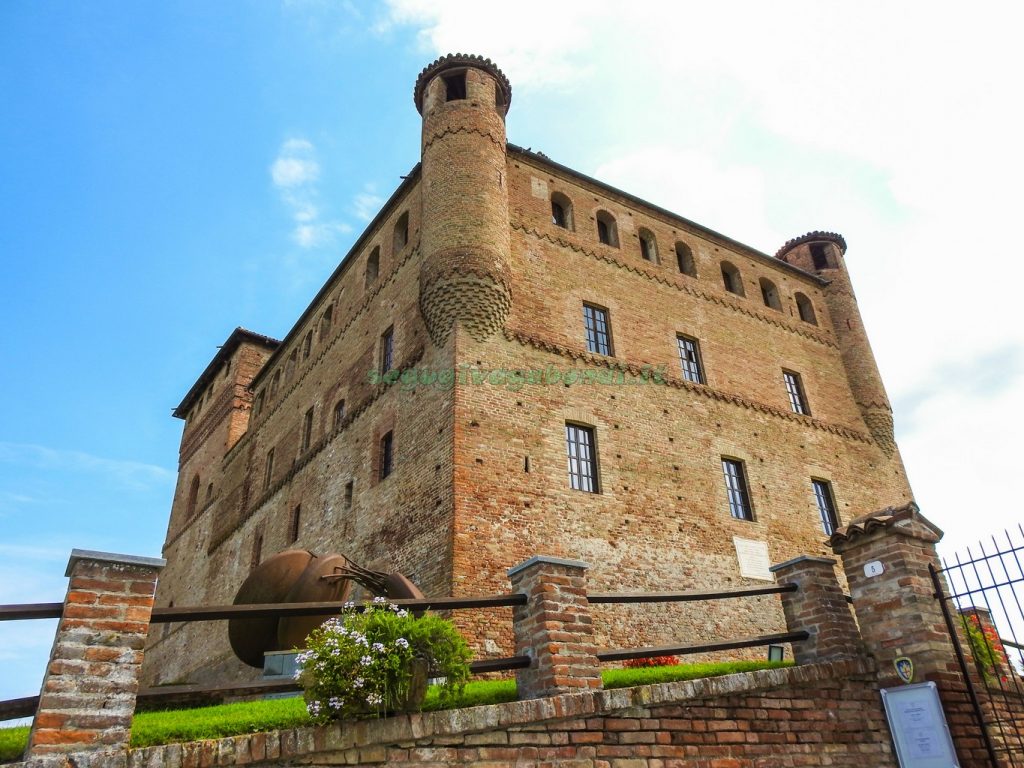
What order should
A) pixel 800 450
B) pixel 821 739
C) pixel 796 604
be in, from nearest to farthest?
pixel 821 739 → pixel 796 604 → pixel 800 450

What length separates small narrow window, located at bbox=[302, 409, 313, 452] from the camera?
19.2 meters

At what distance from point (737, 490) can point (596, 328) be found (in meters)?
4.62

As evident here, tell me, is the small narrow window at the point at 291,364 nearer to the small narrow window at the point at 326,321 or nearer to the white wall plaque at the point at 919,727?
the small narrow window at the point at 326,321

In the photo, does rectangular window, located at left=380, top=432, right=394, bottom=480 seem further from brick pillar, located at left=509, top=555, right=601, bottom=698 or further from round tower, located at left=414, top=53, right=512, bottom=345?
brick pillar, located at left=509, top=555, right=601, bottom=698

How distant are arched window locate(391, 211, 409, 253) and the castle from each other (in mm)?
68

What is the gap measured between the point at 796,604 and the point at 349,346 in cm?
1343

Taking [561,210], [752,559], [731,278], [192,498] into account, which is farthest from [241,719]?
[192,498]

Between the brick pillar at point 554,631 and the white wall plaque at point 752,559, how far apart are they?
962cm

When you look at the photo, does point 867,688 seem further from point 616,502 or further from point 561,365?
point 561,365

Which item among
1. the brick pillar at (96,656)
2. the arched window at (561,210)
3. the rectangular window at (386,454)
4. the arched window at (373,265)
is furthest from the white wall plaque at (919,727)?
the arched window at (373,265)

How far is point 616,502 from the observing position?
1362cm

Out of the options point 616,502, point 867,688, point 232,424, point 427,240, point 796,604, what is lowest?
point 867,688

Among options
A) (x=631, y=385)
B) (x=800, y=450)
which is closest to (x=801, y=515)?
(x=800, y=450)

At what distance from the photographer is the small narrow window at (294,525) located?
18016 millimetres
